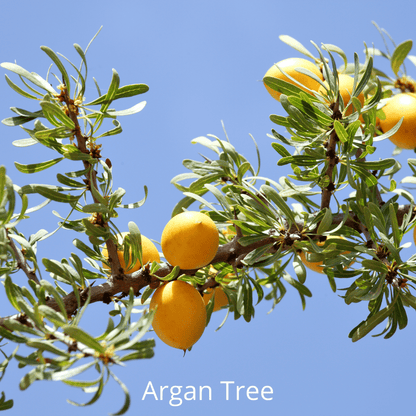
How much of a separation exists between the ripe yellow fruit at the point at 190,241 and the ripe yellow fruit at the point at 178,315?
87 millimetres

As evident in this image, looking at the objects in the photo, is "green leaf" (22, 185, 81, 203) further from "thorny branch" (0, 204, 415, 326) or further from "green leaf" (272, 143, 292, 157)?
"green leaf" (272, 143, 292, 157)

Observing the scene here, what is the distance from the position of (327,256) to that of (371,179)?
0.36 meters

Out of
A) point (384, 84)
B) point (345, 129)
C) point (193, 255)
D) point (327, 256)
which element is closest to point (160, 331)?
point (193, 255)

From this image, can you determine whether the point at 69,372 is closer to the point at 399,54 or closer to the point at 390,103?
the point at 390,103

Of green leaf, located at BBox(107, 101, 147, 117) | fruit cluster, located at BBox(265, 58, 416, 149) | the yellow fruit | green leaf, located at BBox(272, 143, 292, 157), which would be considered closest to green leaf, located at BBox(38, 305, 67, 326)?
green leaf, located at BBox(107, 101, 147, 117)

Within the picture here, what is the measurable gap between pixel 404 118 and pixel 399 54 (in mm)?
456

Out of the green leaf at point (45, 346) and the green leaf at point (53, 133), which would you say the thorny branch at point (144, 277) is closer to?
the green leaf at point (45, 346)

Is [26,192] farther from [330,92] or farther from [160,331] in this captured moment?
[330,92]

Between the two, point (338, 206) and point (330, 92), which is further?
point (338, 206)

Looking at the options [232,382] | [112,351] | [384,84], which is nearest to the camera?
[112,351]

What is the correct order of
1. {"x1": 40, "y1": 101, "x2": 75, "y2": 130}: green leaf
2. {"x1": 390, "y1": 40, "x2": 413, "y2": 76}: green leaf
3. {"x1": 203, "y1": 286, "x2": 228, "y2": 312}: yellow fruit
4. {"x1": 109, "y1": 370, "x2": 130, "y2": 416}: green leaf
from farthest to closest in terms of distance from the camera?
{"x1": 390, "y1": 40, "x2": 413, "y2": 76}: green leaf < {"x1": 203, "y1": 286, "x2": 228, "y2": 312}: yellow fruit < {"x1": 40, "y1": 101, "x2": 75, "y2": 130}: green leaf < {"x1": 109, "y1": 370, "x2": 130, "y2": 416}: green leaf

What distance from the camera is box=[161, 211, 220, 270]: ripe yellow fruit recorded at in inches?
60.8

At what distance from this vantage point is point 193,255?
5.12 ft

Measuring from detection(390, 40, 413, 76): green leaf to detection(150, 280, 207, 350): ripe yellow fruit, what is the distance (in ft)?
4.96
